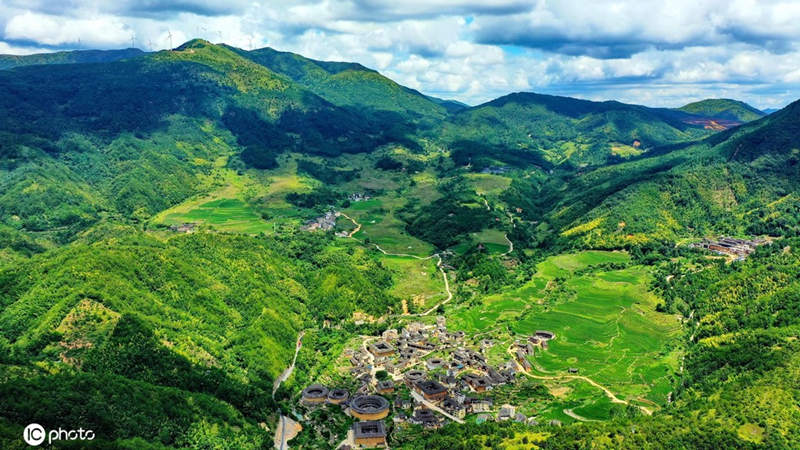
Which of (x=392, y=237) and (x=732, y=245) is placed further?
(x=392, y=237)

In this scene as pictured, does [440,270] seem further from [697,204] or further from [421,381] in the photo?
[697,204]

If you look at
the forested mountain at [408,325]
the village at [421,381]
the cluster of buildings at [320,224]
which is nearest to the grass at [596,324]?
the forested mountain at [408,325]

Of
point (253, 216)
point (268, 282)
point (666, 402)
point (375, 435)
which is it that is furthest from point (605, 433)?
point (253, 216)

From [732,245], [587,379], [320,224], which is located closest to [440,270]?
[320,224]

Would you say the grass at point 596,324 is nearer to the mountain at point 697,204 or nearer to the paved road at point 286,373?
the mountain at point 697,204

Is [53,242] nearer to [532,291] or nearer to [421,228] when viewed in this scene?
[421,228]

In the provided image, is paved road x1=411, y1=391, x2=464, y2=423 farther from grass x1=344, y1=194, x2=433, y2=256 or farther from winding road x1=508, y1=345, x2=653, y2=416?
grass x1=344, y1=194, x2=433, y2=256

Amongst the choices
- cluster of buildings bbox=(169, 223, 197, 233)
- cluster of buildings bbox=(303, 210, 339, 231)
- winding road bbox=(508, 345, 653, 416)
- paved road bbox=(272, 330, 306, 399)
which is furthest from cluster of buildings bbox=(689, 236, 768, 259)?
cluster of buildings bbox=(169, 223, 197, 233)
